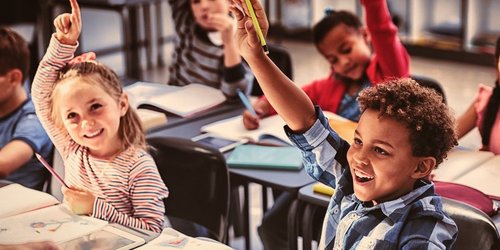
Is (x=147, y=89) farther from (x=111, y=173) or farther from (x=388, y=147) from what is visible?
(x=388, y=147)

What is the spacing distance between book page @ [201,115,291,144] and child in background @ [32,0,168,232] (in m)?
0.66

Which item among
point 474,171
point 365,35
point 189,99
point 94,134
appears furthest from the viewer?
point 189,99

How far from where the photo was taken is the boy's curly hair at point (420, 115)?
1503 millimetres

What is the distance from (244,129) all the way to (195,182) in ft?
1.50

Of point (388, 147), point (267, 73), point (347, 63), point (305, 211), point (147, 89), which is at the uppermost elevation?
point (267, 73)

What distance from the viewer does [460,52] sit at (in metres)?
5.60

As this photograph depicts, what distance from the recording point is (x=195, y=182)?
2.32 metres

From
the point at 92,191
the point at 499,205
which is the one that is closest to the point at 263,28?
the point at 92,191

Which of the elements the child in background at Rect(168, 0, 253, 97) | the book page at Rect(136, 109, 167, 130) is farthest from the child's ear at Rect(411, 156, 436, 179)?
the child in background at Rect(168, 0, 253, 97)

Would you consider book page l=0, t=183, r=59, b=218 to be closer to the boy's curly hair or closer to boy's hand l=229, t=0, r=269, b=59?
boy's hand l=229, t=0, r=269, b=59

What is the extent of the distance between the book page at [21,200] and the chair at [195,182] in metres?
0.48

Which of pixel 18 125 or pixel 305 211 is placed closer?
pixel 305 211

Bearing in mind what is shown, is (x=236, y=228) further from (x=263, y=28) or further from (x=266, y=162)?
(x=263, y=28)

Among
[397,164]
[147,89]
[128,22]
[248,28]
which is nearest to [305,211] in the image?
[397,164]
